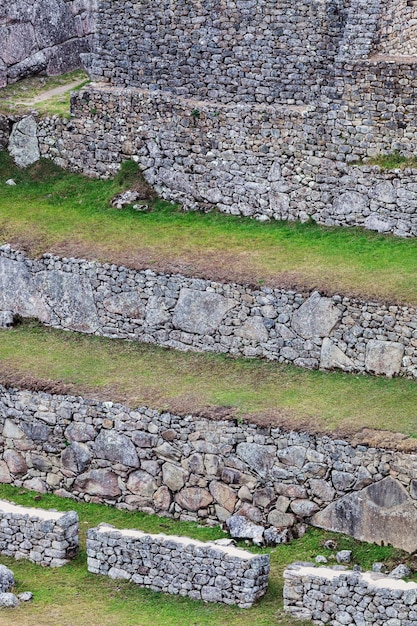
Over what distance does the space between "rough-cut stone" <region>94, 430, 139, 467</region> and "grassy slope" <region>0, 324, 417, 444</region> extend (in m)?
0.66

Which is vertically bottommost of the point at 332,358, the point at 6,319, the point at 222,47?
the point at 6,319

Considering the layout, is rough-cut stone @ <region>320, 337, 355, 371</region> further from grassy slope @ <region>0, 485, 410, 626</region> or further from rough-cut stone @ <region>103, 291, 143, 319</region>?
rough-cut stone @ <region>103, 291, 143, 319</region>

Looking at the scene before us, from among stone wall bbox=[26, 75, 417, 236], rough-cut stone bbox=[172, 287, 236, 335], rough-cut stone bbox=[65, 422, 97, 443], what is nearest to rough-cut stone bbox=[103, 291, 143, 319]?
rough-cut stone bbox=[172, 287, 236, 335]

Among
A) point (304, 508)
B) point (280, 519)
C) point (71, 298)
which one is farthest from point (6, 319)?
point (304, 508)

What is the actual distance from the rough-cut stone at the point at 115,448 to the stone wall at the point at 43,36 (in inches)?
516

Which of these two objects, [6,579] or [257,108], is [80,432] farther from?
[257,108]

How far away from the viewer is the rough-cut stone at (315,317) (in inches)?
1318

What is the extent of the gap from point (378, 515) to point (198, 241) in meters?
8.11

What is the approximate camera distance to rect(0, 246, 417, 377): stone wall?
1303 inches

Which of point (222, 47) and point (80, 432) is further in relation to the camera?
point (222, 47)

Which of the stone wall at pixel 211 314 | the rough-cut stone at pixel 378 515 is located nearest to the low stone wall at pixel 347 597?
the rough-cut stone at pixel 378 515

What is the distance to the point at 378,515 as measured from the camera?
3067 centimetres

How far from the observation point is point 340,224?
36.5 metres

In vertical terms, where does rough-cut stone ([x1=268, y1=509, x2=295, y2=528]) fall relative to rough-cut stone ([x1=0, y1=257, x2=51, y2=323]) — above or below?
below
